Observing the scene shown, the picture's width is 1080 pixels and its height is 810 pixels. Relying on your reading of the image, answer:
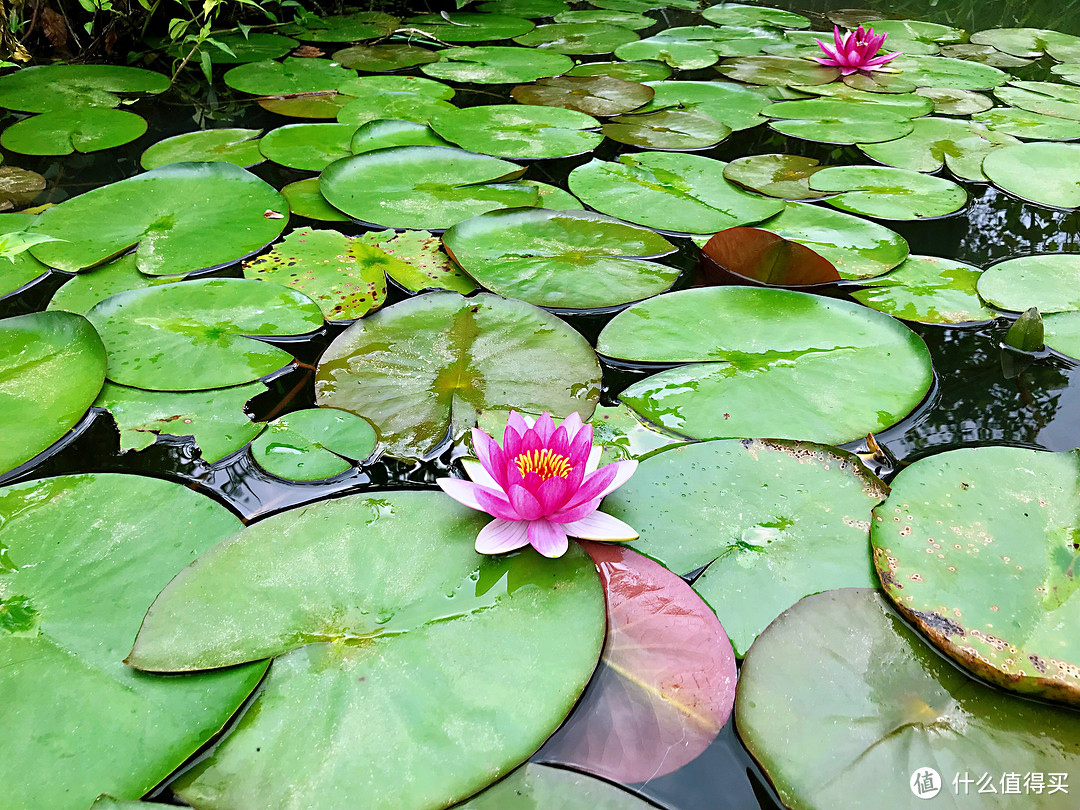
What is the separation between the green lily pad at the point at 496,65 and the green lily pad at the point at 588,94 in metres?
0.14

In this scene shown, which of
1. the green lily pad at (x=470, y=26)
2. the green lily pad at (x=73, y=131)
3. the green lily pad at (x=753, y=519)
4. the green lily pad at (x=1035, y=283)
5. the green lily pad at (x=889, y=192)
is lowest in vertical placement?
the green lily pad at (x=753, y=519)

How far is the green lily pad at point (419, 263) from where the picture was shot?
1.97 meters

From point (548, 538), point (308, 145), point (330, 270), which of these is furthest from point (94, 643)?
point (308, 145)

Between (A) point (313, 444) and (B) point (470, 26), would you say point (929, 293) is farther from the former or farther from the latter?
(B) point (470, 26)

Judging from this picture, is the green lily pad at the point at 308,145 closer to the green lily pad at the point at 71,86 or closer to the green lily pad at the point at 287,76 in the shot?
the green lily pad at the point at 287,76

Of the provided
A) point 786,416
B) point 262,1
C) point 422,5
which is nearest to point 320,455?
point 786,416

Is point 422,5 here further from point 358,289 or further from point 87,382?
point 87,382

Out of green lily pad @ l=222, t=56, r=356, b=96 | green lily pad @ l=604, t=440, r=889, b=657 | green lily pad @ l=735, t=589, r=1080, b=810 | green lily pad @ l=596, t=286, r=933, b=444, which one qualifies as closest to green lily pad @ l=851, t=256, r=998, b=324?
green lily pad @ l=596, t=286, r=933, b=444

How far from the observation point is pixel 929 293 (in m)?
1.97

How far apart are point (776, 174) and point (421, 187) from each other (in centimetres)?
141

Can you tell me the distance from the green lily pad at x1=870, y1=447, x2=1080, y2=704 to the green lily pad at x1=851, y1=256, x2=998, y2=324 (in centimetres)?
65

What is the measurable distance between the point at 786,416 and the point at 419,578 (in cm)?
89

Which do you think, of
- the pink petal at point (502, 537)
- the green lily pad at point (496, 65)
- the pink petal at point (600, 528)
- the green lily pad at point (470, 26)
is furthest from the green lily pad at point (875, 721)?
the green lily pad at point (470, 26)

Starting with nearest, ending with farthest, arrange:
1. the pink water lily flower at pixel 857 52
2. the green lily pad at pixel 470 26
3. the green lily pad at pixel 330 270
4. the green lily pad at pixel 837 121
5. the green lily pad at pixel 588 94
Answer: the green lily pad at pixel 330 270 < the green lily pad at pixel 837 121 < the green lily pad at pixel 588 94 < the pink water lily flower at pixel 857 52 < the green lily pad at pixel 470 26
